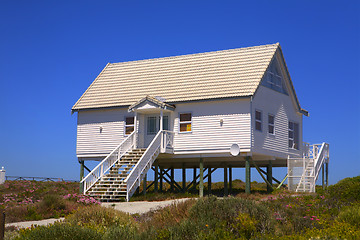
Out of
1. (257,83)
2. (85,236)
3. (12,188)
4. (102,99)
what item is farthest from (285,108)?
(85,236)

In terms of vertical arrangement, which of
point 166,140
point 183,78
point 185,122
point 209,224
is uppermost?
point 183,78

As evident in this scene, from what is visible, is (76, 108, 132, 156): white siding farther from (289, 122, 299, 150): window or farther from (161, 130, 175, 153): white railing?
(289, 122, 299, 150): window

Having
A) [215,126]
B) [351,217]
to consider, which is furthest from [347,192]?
[215,126]

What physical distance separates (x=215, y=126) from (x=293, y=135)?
736 cm

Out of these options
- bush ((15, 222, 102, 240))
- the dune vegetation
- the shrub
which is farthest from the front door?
bush ((15, 222, 102, 240))

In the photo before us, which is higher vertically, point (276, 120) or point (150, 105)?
point (150, 105)

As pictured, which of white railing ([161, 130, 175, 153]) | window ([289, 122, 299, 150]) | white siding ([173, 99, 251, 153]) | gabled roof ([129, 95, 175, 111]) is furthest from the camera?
window ([289, 122, 299, 150])

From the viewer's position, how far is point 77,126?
3456 centimetres

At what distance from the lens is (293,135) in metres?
34.5

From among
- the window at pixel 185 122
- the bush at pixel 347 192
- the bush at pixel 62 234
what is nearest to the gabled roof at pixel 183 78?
the window at pixel 185 122

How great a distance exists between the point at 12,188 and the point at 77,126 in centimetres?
632

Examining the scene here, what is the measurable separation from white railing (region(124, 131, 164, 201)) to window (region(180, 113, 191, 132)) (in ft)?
4.68

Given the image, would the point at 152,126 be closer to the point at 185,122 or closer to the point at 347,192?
the point at 185,122

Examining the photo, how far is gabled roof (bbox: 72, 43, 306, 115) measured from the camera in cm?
3002
